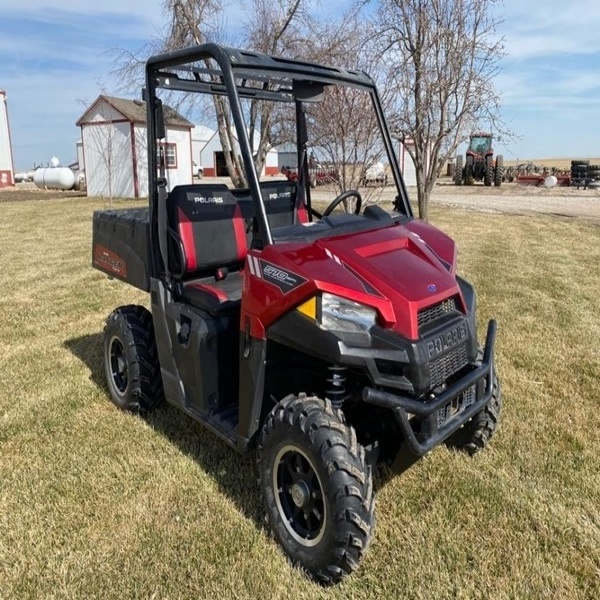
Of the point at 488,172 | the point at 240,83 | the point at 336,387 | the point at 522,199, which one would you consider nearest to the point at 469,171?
the point at 488,172

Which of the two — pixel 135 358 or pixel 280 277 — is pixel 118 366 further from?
pixel 280 277

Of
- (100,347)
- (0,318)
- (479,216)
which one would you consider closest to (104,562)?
(100,347)

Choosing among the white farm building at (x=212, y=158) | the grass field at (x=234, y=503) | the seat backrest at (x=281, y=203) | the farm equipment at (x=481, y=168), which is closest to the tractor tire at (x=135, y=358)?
the grass field at (x=234, y=503)

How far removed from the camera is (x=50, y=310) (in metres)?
6.06

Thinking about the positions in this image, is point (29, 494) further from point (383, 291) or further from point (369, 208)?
point (369, 208)

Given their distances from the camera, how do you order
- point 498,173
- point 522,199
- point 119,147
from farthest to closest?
point 498,173 < point 119,147 < point 522,199

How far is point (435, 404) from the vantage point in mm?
2158

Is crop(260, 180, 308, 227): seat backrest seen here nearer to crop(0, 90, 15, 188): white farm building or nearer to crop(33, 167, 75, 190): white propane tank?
crop(33, 167, 75, 190): white propane tank

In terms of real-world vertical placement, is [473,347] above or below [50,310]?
above

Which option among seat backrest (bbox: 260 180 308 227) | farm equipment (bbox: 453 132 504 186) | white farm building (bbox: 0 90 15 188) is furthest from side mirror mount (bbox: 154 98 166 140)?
white farm building (bbox: 0 90 15 188)

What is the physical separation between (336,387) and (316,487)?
0.41m

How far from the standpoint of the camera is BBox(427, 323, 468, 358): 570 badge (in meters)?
2.16

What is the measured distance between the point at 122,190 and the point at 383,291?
20.7m

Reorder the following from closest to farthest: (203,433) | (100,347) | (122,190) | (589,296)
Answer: (203,433) < (100,347) < (589,296) < (122,190)
